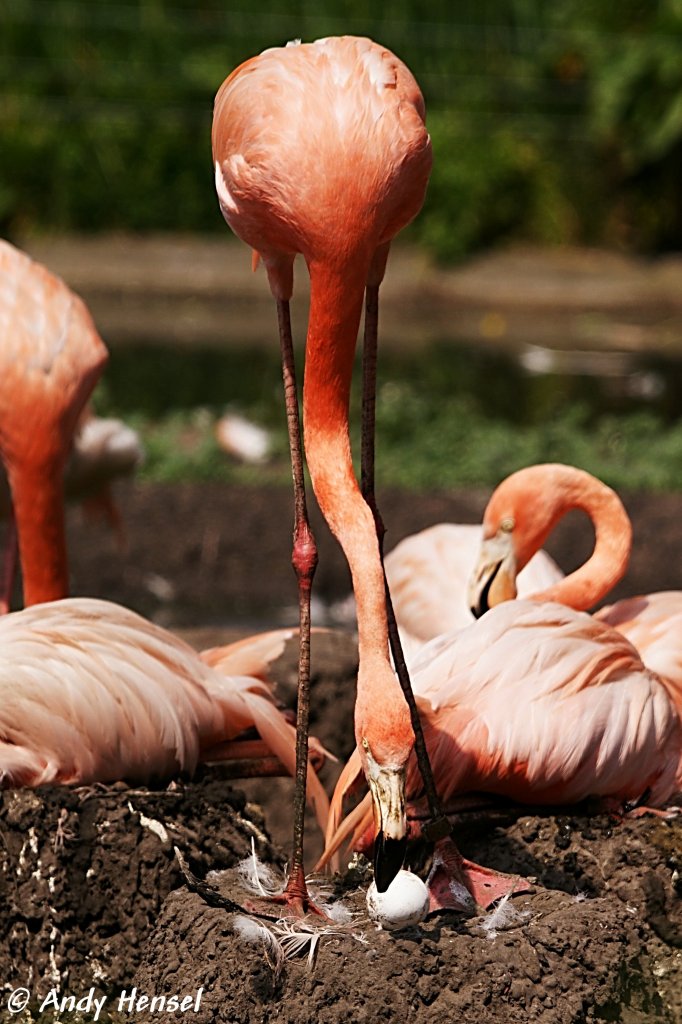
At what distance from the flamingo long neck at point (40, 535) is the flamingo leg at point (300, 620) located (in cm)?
108

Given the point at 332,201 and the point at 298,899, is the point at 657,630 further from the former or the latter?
the point at 332,201

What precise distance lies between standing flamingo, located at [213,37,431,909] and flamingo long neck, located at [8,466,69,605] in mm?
1181

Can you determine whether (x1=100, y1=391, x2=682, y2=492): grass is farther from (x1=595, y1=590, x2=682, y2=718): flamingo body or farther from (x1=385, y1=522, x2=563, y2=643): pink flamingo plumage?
(x1=595, y1=590, x2=682, y2=718): flamingo body

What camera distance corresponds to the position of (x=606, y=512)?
4.57 meters

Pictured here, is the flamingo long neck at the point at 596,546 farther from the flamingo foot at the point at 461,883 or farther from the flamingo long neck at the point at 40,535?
the flamingo long neck at the point at 40,535

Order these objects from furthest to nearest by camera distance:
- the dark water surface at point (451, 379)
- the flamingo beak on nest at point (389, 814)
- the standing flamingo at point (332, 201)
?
the dark water surface at point (451, 379) < the standing flamingo at point (332, 201) < the flamingo beak on nest at point (389, 814)

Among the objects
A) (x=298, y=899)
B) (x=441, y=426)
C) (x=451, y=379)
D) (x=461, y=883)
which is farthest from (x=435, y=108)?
(x=298, y=899)

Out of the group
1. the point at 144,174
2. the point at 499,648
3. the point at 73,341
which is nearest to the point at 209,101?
the point at 144,174

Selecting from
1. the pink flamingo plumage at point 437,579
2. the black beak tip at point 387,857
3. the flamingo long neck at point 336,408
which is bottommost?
the pink flamingo plumage at point 437,579

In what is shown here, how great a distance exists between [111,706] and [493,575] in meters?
1.38

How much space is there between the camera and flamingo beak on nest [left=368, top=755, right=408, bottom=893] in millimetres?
2887

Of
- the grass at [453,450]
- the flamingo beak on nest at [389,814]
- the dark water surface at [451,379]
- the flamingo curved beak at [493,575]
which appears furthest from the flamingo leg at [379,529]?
the dark water surface at [451,379]

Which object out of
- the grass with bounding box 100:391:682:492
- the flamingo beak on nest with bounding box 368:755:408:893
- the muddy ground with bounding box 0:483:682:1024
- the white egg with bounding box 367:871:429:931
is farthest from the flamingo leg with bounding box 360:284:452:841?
the grass with bounding box 100:391:682:492

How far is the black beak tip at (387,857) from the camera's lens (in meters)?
2.90
